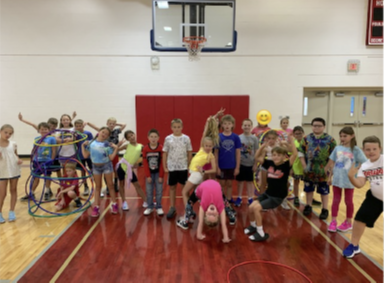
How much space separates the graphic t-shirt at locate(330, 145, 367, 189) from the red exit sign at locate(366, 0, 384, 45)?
7867mm

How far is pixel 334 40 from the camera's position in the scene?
31.8 feet

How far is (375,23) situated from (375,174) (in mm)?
9019

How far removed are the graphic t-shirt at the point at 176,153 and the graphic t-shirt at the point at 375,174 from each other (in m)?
2.53

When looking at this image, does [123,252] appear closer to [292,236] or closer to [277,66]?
[292,236]

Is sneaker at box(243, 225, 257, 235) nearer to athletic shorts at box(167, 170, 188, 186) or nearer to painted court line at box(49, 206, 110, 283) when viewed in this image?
athletic shorts at box(167, 170, 188, 186)

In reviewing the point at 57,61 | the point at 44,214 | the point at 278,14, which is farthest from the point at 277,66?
the point at 44,214

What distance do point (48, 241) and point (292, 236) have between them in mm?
3588

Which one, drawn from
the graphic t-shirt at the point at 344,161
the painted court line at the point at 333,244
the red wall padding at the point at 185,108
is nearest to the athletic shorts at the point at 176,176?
the painted court line at the point at 333,244

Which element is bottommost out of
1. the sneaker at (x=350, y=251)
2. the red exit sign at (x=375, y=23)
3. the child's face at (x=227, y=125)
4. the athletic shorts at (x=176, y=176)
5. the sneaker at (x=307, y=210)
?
the sneaker at (x=350, y=251)

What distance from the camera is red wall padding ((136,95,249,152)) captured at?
384 inches

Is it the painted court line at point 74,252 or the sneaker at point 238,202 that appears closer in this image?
the painted court line at point 74,252

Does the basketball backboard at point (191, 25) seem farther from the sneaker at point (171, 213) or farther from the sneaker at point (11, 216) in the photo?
the sneaker at point (11, 216)

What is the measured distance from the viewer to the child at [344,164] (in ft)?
12.6

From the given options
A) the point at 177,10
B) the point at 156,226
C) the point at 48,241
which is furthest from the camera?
the point at 177,10
